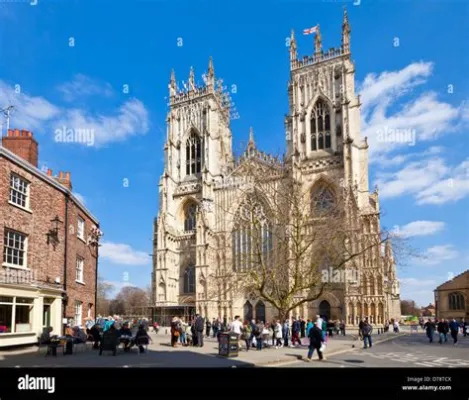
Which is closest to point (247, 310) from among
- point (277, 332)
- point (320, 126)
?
point (320, 126)

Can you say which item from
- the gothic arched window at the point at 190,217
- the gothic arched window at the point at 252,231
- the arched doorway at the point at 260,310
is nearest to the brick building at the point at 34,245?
the gothic arched window at the point at 252,231

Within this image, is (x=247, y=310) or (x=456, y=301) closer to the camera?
(x=456, y=301)

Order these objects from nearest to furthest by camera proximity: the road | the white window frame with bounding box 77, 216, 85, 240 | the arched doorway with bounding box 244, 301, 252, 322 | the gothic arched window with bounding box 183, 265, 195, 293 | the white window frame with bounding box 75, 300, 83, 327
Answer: the road < the white window frame with bounding box 77, 216, 85, 240 < the white window frame with bounding box 75, 300, 83, 327 < the arched doorway with bounding box 244, 301, 252, 322 < the gothic arched window with bounding box 183, 265, 195, 293

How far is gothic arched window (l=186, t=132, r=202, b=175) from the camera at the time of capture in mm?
50438

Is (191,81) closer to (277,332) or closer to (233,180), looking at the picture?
(233,180)

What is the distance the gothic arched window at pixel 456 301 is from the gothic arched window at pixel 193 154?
28.6 meters

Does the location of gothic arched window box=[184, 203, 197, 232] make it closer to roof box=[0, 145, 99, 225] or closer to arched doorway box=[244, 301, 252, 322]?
arched doorway box=[244, 301, 252, 322]

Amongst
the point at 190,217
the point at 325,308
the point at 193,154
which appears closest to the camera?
the point at 325,308

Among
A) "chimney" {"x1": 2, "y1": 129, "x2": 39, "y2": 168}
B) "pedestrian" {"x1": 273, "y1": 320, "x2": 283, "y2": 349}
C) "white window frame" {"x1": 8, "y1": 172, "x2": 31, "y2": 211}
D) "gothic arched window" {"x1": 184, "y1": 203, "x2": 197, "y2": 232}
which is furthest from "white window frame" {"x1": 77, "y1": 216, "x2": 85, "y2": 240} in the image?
"gothic arched window" {"x1": 184, "y1": 203, "x2": 197, "y2": 232}

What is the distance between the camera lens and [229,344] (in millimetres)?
12422

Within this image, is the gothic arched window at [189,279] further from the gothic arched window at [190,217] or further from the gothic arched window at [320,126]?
the gothic arched window at [320,126]

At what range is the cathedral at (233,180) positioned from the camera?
38.4 m

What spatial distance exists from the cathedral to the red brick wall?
20218 millimetres

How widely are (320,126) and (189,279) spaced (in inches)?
834
